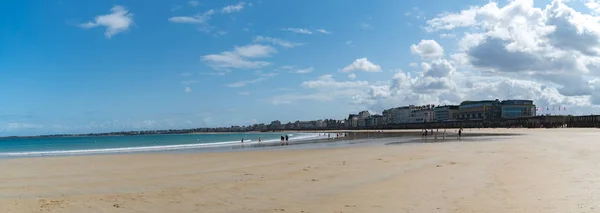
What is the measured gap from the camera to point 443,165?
15.6m

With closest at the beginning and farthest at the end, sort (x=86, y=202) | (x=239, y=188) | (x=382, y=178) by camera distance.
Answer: (x=86, y=202)
(x=239, y=188)
(x=382, y=178)

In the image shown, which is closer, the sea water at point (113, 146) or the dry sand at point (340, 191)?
the dry sand at point (340, 191)

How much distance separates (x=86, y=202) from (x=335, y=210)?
5.99m

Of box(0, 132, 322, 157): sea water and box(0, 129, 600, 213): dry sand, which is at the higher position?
box(0, 129, 600, 213): dry sand

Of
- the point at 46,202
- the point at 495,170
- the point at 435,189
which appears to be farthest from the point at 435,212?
the point at 46,202

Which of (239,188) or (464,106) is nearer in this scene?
(239,188)

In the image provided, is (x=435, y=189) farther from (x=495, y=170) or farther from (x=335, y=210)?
(x=495, y=170)

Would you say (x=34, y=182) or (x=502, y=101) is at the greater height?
(x=502, y=101)

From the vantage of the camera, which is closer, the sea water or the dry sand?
the dry sand

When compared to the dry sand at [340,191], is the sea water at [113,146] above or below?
below

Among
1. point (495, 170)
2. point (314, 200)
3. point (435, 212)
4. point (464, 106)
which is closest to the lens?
point (435, 212)

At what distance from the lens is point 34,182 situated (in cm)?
1479

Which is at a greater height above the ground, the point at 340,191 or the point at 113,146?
the point at 340,191

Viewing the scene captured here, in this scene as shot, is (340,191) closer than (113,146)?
Yes
